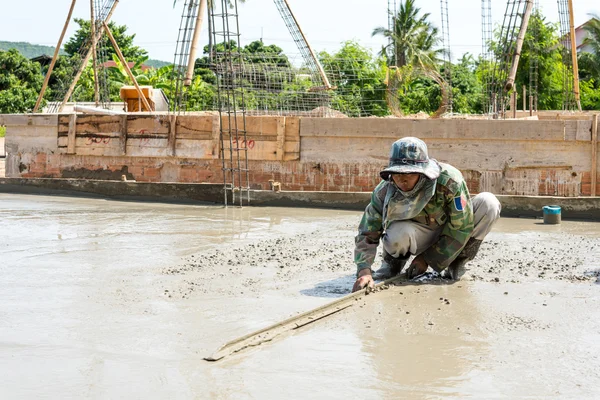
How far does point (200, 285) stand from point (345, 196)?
5.60 m

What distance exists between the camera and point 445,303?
501 centimetres

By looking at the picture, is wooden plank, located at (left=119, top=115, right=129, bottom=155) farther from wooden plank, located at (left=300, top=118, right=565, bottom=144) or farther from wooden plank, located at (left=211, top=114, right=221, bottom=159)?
wooden plank, located at (left=300, top=118, right=565, bottom=144)

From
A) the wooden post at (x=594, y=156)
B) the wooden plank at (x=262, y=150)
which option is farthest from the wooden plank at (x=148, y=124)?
the wooden post at (x=594, y=156)

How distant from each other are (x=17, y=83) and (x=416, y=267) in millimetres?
35741

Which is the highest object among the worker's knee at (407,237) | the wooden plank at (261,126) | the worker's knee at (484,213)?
the wooden plank at (261,126)

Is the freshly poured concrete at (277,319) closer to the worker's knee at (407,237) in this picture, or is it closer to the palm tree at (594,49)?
the worker's knee at (407,237)

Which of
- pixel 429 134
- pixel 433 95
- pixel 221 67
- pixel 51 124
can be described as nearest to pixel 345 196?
pixel 429 134

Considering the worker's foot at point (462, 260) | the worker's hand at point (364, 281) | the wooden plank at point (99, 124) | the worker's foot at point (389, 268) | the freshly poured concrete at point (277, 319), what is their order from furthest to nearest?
the wooden plank at point (99, 124) < the worker's foot at point (389, 268) < the worker's foot at point (462, 260) < the worker's hand at point (364, 281) < the freshly poured concrete at point (277, 319)

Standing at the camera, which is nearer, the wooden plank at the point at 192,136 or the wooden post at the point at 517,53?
the wooden plank at the point at 192,136

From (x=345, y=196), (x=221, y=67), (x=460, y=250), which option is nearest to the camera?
(x=460, y=250)

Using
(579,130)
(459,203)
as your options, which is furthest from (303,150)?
(459,203)

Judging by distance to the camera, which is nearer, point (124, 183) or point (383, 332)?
point (383, 332)

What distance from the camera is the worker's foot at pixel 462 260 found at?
18.2ft

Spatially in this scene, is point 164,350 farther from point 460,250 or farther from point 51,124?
point 51,124
